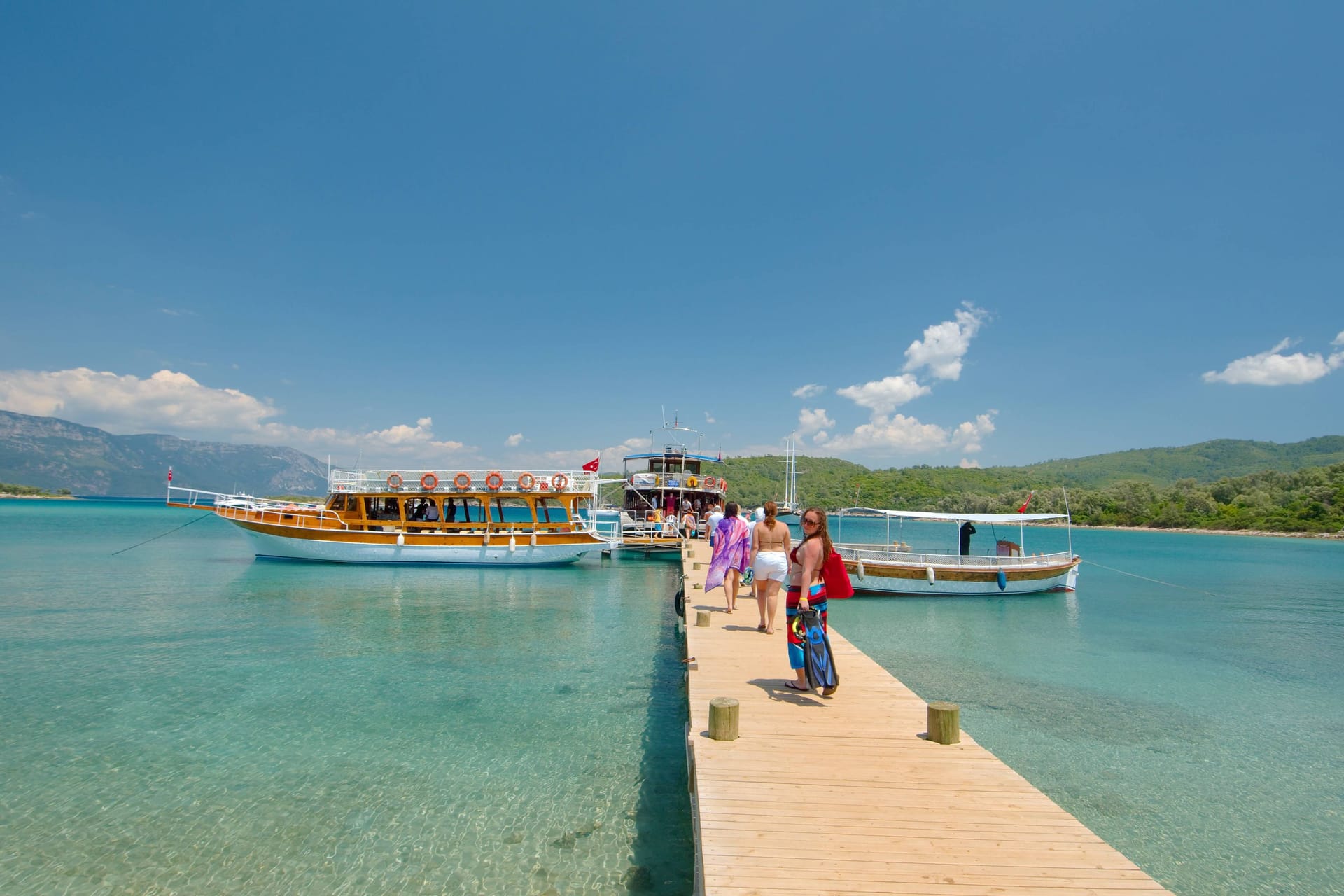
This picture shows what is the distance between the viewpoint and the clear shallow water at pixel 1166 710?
6.18 meters

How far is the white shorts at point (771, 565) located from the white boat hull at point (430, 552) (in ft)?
61.1

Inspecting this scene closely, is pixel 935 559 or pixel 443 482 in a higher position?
pixel 443 482

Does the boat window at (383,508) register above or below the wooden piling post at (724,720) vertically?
above

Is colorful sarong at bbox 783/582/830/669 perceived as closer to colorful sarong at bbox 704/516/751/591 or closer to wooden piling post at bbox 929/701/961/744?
wooden piling post at bbox 929/701/961/744

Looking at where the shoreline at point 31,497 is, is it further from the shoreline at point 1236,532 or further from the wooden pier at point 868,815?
the shoreline at point 1236,532

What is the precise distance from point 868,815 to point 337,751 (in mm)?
6719

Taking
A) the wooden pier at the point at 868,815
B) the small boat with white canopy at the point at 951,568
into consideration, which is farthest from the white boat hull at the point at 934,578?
the wooden pier at the point at 868,815

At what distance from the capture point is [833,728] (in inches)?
229

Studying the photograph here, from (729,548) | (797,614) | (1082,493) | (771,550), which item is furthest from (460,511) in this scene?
(1082,493)

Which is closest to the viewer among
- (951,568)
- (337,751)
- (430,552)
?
(337,751)

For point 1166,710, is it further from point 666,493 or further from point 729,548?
point 666,493

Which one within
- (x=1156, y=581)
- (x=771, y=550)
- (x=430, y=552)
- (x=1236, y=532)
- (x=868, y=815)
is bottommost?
(x=1236, y=532)

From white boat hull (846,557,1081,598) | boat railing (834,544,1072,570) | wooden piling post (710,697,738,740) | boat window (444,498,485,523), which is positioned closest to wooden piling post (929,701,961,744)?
wooden piling post (710,697,738,740)

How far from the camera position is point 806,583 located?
6.40m
